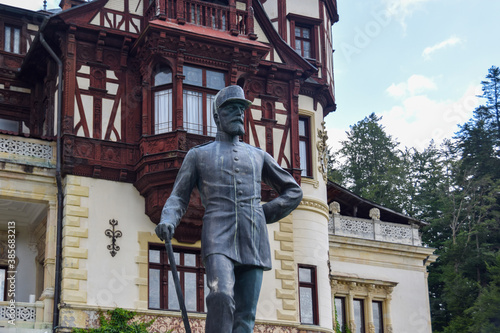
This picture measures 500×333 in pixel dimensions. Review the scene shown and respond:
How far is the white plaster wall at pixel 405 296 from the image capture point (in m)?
34.9

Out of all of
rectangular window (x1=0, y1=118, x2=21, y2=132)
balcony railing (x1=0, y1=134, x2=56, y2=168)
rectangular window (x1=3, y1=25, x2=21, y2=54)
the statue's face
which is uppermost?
rectangular window (x1=3, y1=25, x2=21, y2=54)

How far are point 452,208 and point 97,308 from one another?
26.7 m

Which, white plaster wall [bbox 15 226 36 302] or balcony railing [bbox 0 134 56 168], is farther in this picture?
white plaster wall [bbox 15 226 36 302]

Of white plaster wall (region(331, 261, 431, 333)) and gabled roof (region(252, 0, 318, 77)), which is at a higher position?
gabled roof (region(252, 0, 318, 77))

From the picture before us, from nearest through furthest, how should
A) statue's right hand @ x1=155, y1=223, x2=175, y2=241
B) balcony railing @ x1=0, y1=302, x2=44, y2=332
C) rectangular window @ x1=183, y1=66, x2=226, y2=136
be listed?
statue's right hand @ x1=155, y1=223, x2=175, y2=241 < balcony railing @ x1=0, y1=302, x2=44, y2=332 < rectangular window @ x1=183, y1=66, x2=226, y2=136

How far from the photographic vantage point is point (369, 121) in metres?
56.8

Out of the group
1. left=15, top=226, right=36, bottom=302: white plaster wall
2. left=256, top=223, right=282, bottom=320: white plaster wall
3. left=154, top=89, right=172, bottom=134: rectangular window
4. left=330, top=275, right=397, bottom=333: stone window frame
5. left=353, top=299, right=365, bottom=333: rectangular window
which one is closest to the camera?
left=154, top=89, right=172, bottom=134: rectangular window

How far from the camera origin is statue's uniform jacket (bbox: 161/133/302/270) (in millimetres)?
9398

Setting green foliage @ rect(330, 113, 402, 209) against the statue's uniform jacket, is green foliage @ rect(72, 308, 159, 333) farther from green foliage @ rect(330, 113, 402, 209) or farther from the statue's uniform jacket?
green foliage @ rect(330, 113, 402, 209)

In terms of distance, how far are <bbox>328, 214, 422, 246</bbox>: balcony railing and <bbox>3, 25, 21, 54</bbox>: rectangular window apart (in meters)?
12.1

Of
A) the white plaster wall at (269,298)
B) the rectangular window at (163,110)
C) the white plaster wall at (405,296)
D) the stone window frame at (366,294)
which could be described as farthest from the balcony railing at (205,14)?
the white plaster wall at (405,296)

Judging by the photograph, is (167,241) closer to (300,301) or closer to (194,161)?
(194,161)

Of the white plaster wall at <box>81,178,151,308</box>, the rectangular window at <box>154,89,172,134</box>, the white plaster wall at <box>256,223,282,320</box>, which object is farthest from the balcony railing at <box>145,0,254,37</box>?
the white plaster wall at <box>256,223,282,320</box>

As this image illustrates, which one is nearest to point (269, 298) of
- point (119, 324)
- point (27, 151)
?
point (119, 324)
